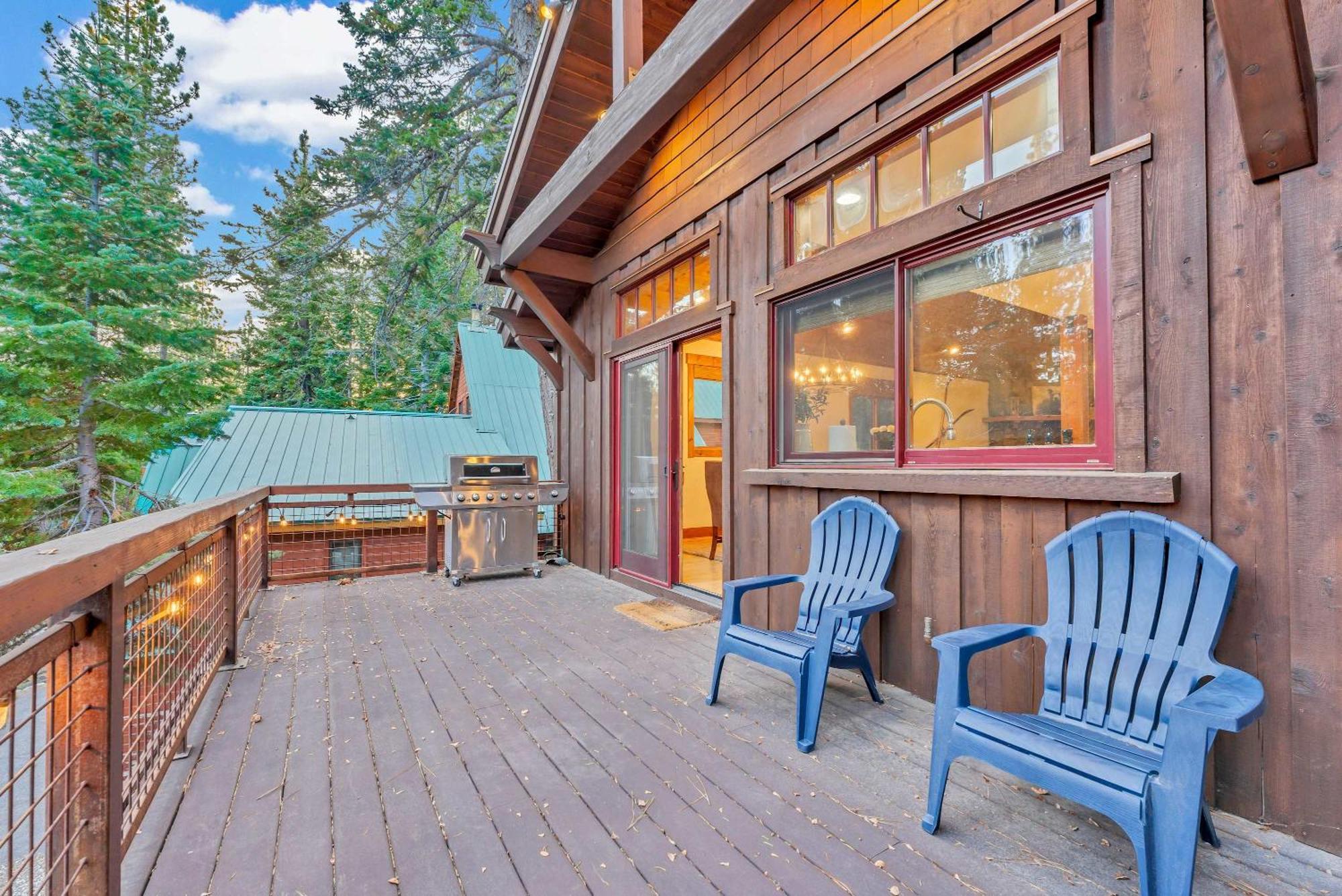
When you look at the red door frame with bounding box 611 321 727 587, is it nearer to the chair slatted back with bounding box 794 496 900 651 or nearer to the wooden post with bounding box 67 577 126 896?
the chair slatted back with bounding box 794 496 900 651

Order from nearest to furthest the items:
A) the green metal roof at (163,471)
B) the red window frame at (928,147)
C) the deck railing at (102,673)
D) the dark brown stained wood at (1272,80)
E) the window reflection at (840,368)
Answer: the deck railing at (102,673), the dark brown stained wood at (1272,80), the red window frame at (928,147), the window reflection at (840,368), the green metal roof at (163,471)

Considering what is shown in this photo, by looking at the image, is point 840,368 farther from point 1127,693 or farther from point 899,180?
point 1127,693

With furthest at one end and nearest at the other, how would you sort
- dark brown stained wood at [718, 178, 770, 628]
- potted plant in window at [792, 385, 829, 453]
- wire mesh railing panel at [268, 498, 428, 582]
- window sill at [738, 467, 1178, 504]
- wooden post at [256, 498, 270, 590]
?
wire mesh railing panel at [268, 498, 428, 582] → wooden post at [256, 498, 270, 590] → dark brown stained wood at [718, 178, 770, 628] → potted plant in window at [792, 385, 829, 453] → window sill at [738, 467, 1178, 504]

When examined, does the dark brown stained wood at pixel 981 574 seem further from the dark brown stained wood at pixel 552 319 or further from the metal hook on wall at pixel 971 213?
the dark brown stained wood at pixel 552 319

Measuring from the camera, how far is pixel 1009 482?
220 centimetres

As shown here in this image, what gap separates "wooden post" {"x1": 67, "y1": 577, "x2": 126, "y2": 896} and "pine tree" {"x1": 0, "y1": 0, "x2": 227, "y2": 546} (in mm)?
7008

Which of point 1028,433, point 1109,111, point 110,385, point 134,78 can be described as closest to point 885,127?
point 1109,111

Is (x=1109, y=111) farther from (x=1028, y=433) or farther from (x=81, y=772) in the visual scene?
(x=81, y=772)

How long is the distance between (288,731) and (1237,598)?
3406 mm

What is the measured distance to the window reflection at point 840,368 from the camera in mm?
2799

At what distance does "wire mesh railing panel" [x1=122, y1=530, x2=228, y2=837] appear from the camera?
1.71m

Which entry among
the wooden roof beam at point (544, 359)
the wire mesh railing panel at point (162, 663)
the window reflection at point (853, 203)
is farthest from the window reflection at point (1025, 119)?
the wooden roof beam at point (544, 359)

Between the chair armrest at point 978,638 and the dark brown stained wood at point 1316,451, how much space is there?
0.65 m

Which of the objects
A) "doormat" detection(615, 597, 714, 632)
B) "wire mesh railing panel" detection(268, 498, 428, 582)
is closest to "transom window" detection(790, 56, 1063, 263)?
"doormat" detection(615, 597, 714, 632)
